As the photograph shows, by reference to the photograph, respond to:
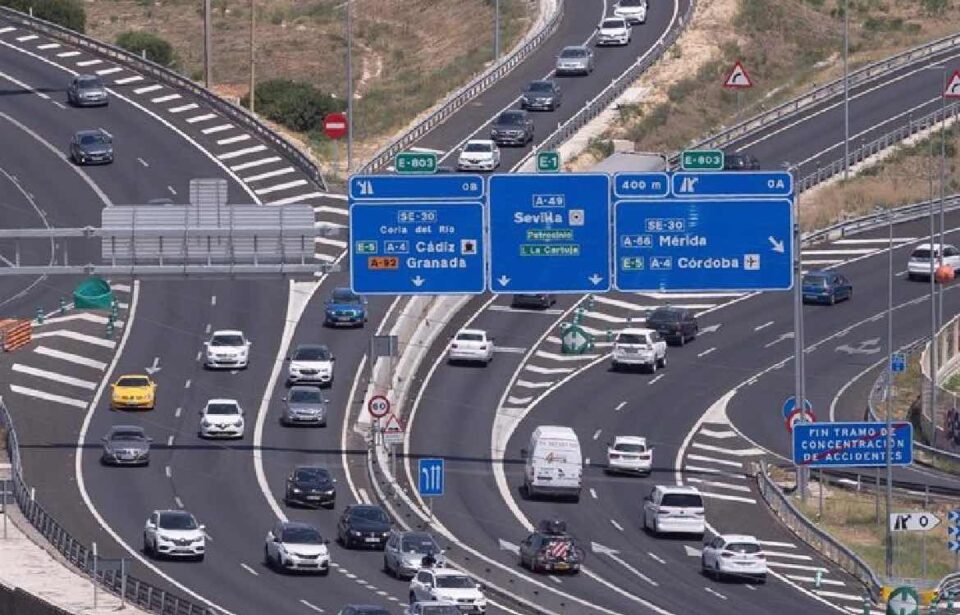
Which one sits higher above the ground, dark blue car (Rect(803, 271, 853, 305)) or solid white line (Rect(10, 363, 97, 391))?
dark blue car (Rect(803, 271, 853, 305))

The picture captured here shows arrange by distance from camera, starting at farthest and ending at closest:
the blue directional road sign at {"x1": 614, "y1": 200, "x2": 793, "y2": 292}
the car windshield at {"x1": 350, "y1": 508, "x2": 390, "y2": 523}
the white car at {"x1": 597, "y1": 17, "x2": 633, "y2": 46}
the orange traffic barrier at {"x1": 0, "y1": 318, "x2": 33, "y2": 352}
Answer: the white car at {"x1": 597, "y1": 17, "x2": 633, "y2": 46}, the orange traffic barrier at {"x1": 0, "y1": 318, "x2": 33, "y2": 352}, the car windshield at {"x1": 350, "y1": 508, "x2": 390, "y2": 523}, the blue directional road sign at {"x1": 614, "y1": 200, "x2": 793, "y2": 292}

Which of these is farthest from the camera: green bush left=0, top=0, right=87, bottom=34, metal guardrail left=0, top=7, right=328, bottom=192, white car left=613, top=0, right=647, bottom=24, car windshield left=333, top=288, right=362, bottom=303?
green bush left=0, top=0, right=87, bottom=34

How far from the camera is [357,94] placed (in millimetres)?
142375

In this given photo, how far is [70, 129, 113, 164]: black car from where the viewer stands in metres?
116

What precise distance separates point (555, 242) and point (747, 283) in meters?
4.89

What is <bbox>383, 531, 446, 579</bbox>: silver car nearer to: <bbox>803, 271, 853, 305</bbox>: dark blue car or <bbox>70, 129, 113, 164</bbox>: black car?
<bbox>803, 271, 853, 305</bbox>: dark blue car

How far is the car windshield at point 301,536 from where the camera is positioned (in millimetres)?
70438

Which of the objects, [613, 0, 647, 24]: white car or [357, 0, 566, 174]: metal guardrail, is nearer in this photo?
[357, 0, 566, 174]: metal guardrail

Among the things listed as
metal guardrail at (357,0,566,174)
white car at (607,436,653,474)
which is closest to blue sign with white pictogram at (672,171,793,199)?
white car at (607,436,653,474)

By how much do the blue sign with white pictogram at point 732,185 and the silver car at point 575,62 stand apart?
6529cm

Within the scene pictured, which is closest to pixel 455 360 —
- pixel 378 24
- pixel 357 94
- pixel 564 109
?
pixel 564 109

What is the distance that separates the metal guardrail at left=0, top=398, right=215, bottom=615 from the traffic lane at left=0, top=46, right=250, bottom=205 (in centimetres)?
2555

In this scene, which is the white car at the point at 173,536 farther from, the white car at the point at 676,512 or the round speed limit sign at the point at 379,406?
the white car at the point at 676,512

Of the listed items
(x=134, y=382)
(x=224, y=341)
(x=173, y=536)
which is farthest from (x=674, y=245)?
(x=224, y=341)
